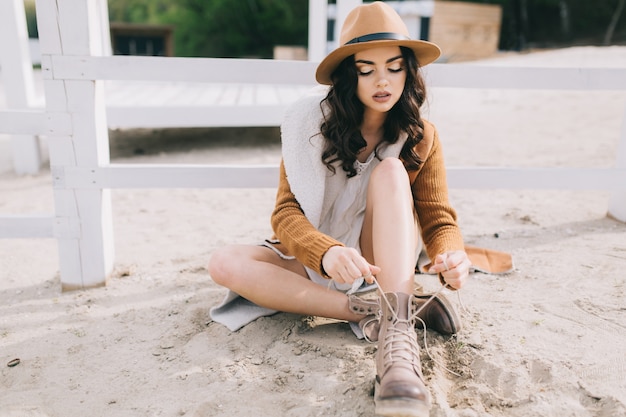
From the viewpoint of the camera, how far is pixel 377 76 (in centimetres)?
180

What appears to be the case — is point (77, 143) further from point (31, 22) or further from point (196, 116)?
point (31, 22)

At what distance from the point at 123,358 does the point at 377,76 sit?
128cm

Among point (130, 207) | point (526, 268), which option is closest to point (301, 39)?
point (130, 207)

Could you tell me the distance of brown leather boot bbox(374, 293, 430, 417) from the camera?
138cm

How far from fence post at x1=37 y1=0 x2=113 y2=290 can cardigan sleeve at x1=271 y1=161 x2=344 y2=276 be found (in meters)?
0.82

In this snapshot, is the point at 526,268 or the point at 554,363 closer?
the point at 554,363

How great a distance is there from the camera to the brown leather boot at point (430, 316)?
1850mm

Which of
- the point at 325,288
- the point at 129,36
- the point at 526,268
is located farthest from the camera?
the point at 129,36

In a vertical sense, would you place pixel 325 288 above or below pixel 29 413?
above

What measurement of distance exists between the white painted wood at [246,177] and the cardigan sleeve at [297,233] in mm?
374

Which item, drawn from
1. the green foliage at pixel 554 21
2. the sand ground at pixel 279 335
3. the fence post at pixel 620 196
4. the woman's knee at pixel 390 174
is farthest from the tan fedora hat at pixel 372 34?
the green foliage at pixel 554 21

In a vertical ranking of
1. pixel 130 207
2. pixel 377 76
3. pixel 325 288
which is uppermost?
pixel 377 76

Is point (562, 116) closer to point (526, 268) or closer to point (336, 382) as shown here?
point (526, 268)

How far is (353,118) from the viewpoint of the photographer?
1.88 meters
